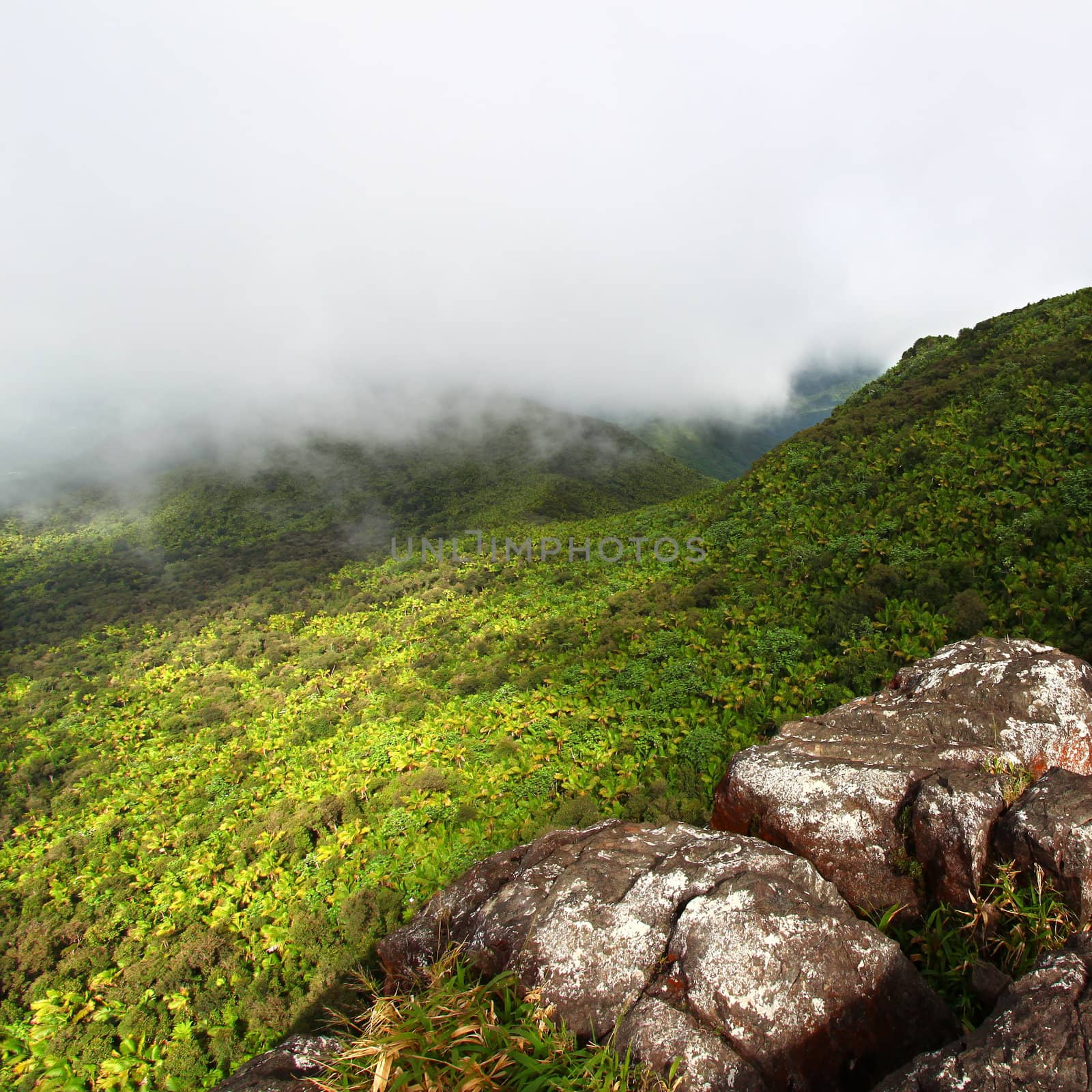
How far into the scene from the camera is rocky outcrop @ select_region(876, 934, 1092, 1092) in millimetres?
2432

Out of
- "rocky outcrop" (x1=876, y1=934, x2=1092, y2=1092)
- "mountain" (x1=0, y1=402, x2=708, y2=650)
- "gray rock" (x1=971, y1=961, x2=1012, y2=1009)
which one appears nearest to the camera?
"rocky outcrop" (x1=876, y1=934, x2=1092, y2=1092)

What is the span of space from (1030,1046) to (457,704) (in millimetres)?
13400

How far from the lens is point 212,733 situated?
1633 centimetres

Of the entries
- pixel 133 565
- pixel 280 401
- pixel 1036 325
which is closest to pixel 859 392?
pixel 1036 325

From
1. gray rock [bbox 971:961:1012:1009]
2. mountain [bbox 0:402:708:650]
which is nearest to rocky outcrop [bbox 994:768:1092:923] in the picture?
gray rock [bbox 971:961:1012:1009]

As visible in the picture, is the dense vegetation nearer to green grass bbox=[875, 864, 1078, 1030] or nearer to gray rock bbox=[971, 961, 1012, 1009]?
green grass bbox=[875, 864, 1078, 1030]

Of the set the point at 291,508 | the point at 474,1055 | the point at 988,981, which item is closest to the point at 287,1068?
the point at 474,1055

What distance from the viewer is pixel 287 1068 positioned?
400 centimetres

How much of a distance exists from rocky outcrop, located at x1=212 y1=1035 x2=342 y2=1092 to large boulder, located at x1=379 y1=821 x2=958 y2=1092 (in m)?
1.11

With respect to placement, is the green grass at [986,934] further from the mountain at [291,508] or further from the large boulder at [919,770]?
the mountain at [291,508]

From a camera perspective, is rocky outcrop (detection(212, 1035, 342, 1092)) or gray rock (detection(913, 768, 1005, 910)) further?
gray rock (detection(913, 768, 1005, 910))

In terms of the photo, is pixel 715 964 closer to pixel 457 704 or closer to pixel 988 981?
pixel 988 981

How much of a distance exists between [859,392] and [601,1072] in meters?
28.0

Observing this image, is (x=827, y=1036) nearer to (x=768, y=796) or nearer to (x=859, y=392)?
(x=768, y=796)
